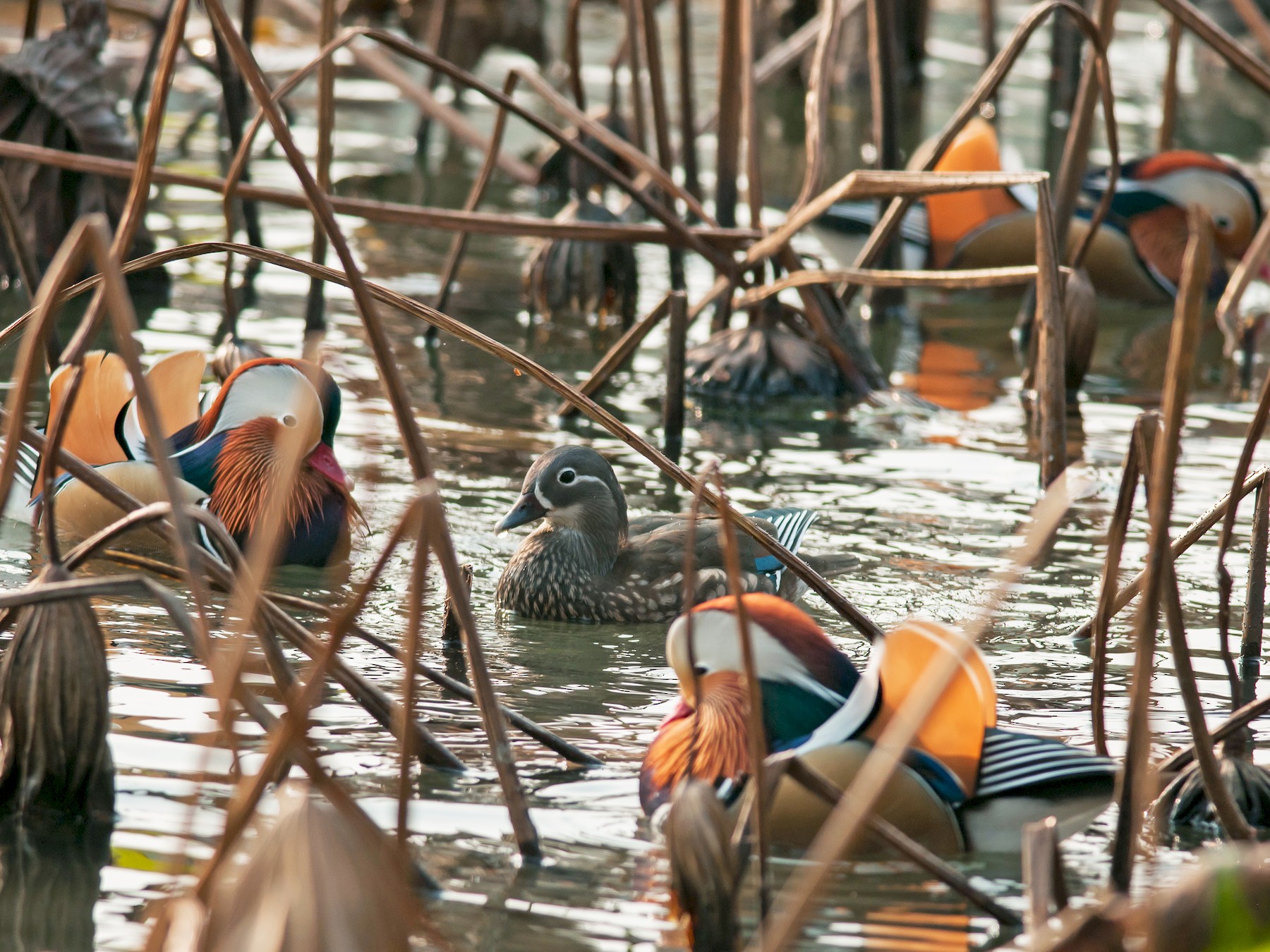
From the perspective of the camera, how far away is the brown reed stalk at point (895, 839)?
8.72ft

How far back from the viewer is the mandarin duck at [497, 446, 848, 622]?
4.78 meters

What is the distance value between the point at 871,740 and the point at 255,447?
97.7 inches

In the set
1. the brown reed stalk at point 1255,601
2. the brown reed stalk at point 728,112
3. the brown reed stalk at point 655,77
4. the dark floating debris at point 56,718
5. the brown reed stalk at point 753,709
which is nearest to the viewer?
the brown reed stalk at point 753,709

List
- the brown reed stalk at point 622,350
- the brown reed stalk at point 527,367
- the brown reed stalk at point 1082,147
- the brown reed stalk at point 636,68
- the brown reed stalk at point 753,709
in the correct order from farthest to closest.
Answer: the brown reed stalk at point 636,68, the brown reed stalk at point 622,350, the brown reed stalk at point 1082,147, the brown reed stalk at point 527,367, the brown reed stalk at point 753,709

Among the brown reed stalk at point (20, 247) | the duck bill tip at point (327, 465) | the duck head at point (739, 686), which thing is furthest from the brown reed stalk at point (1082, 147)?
the brown reed stalk at point (20, 247)

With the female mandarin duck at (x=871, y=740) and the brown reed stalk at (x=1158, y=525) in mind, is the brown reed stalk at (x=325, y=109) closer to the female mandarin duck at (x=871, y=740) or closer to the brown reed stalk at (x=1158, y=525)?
the female mandarin duck at (x=871, y=740)

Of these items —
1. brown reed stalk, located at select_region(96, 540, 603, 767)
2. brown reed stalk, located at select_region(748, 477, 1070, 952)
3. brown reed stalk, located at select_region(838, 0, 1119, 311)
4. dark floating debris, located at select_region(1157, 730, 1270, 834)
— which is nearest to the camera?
brown reed stalk, located at select_region(748, 477, 1070, 952)

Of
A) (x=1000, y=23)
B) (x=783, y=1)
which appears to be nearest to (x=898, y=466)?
(x=783, y=1)

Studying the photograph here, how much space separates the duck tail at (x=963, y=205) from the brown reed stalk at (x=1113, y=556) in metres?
5.17

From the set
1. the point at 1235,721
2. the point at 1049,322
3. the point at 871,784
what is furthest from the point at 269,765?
the point at 1049,322

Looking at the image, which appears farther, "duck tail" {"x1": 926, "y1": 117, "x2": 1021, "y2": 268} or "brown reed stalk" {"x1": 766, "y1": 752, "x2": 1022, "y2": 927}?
"duck tail" {"x1": 926, "y1": 117, "x2": 1021, "y2": 268}

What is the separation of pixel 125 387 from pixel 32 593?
7.28 feet

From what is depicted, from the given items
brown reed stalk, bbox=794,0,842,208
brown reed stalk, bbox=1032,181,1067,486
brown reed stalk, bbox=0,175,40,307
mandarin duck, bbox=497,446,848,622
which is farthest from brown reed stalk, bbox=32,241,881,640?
brown reed stalk, bbox=794,0,842,208

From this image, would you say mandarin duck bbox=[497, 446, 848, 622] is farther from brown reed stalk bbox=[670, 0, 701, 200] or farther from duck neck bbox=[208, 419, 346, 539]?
brown reed stalk bbox=[670, 0, 701, 200]
